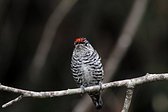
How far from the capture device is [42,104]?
26.9 feet

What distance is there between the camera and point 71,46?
27.1 feet

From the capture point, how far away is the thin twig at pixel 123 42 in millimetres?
6992

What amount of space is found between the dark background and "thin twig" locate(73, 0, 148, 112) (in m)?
0.48

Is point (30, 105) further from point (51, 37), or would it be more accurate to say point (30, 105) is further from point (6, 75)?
point (51, 37)

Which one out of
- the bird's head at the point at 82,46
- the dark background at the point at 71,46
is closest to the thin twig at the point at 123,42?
the dark background at the point at 71,46

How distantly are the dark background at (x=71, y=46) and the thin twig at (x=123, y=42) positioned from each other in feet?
1.58

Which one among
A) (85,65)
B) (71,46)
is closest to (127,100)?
(85,65)

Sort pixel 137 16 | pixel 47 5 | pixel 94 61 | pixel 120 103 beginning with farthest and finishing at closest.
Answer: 1. pixel 47 5
2. pixel 120 103
3. pixel 137 16
4. pixel 94 61

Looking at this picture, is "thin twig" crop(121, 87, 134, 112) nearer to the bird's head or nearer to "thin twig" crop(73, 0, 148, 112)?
the bird's head

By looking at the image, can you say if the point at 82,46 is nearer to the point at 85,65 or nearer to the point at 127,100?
the point at 85,65

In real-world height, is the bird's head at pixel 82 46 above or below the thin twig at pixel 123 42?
above

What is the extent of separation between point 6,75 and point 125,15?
1802 millimetres

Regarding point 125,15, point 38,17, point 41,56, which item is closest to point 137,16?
point 125,15

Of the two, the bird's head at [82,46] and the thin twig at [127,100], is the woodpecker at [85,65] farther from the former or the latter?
the thin twig at [127,100]
